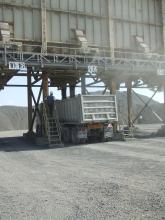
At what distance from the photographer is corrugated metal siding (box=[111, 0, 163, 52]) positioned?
31.4 metres

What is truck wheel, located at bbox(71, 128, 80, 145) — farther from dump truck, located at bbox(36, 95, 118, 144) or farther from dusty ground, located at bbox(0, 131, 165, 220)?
dusty ground, located at bbox(0, 131, 165, 220)

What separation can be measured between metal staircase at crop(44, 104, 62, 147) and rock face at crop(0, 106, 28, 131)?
38.7 meters

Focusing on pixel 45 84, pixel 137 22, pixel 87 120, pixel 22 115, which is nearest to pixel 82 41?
pixel 45 84

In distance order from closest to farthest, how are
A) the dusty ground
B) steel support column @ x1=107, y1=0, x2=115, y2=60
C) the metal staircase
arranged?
the dusty ground < the metal staircase < steel support column @ x1=107, y1=0, x2=115, y2=60

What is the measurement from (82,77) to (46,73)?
450 cm

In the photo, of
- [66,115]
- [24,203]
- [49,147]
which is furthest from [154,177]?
[66,115]

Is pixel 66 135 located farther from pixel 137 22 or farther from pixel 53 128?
pixel 137 22

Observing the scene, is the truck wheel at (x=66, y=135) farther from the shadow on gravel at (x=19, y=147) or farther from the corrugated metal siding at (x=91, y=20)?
the corrugated metal siding at (x=91, y=20)

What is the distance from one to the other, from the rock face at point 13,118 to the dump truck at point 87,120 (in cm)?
3903

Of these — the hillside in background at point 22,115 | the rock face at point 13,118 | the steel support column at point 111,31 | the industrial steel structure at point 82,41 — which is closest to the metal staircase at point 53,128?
the industrial steel structure at point 82,41

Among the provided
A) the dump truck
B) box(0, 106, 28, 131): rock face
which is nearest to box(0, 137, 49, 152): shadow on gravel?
the dump truck

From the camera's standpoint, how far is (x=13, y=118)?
72750 millimetres

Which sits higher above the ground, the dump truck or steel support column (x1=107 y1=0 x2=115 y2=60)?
steel support column (x1=107 y1=0 x2=115 y2=60)

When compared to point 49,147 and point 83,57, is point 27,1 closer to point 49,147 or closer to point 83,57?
point 83,57
